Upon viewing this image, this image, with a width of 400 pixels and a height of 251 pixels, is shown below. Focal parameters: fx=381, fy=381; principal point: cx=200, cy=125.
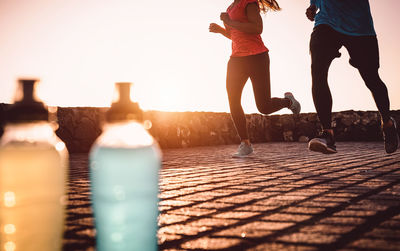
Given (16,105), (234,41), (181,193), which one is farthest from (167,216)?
(234,41)

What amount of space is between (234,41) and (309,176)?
2412 millimetres

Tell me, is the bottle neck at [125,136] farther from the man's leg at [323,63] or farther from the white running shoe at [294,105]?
the white running shoe at [294,105]

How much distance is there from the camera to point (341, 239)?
3.98 ft

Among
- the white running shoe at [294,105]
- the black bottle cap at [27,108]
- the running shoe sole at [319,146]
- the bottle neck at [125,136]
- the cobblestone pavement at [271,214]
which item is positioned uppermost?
the white running shoe at [294,105]

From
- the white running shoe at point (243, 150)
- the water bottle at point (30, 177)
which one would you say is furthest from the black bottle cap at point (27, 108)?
the white running shoe at point (243, 150)

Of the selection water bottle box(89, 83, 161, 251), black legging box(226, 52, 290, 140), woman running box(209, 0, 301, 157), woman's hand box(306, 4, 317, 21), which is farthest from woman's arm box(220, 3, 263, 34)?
water bottle box(89, 83, 161, 251)

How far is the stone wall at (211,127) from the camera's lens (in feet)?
22.4

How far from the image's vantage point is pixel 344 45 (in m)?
3.95

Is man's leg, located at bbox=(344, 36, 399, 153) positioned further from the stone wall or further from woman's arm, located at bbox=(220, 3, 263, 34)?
the stone wall

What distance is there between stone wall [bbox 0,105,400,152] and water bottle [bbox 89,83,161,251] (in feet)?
16.3

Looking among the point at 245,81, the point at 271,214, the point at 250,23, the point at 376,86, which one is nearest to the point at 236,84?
the point at 245,81

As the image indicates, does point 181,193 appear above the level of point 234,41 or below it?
below

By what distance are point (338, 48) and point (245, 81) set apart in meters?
1.26

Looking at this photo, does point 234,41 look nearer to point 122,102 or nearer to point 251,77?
point 251,77
